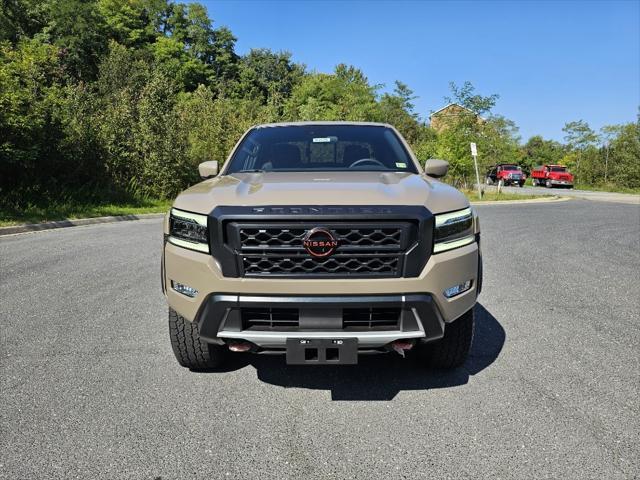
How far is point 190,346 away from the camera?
3051mm

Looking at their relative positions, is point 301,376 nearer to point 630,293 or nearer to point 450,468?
point 450,468

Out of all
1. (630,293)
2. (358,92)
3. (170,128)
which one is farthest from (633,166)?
(630,293)

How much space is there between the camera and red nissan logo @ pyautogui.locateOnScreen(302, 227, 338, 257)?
2516mm

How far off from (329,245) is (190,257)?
780mm

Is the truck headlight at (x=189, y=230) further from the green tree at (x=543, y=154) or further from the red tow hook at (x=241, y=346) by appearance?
the green tree at (x=543, y=154)

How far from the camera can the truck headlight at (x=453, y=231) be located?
2.63m

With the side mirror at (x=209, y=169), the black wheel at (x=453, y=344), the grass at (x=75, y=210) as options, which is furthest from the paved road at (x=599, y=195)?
the side mirror at (x=209, y=169)

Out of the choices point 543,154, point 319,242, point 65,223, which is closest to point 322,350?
point 319,242

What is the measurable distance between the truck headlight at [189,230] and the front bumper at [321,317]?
0.31 meters

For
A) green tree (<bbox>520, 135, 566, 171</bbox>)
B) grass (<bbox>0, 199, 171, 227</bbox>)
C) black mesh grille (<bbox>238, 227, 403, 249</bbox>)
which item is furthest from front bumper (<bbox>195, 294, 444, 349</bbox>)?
green tree (<bbox>520, 135, 566, 171</bbox>)

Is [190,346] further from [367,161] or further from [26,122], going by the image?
[26,122]

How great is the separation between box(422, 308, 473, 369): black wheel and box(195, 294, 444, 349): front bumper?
467 mm

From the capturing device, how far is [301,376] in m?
3.24

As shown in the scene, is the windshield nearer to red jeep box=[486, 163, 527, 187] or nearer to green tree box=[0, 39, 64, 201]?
green tree box=[0, 39, 64, 201]
